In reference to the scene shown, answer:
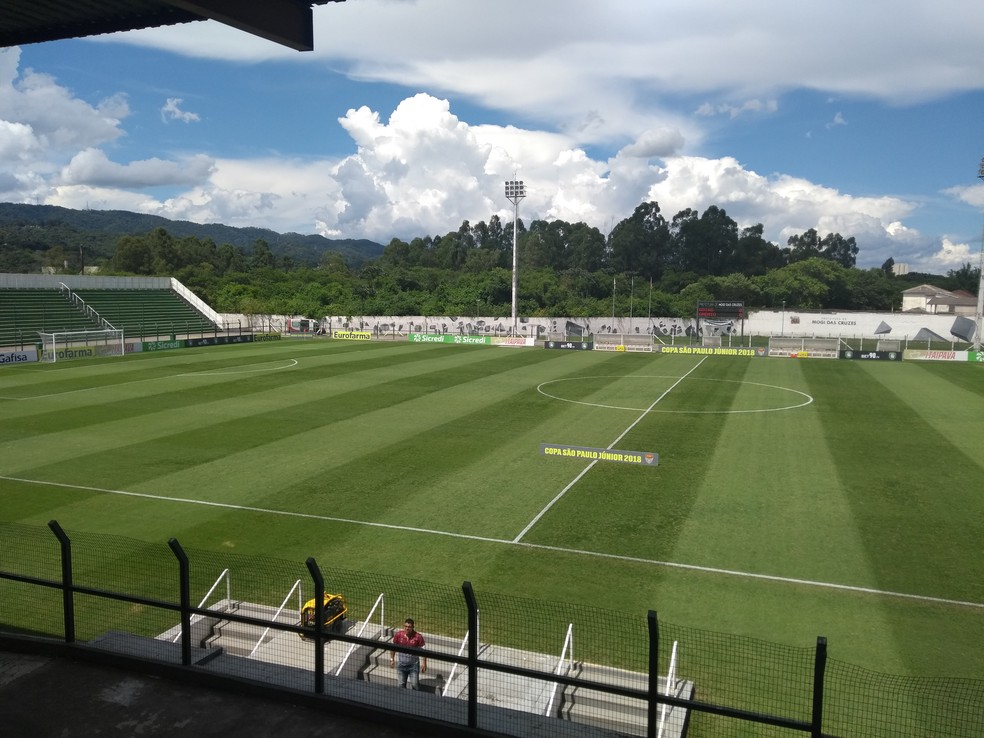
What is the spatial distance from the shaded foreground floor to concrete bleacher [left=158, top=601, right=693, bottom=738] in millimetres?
369

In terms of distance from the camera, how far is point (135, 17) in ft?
31.5

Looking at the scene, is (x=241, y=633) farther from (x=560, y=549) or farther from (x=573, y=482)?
(x=573, y=482)

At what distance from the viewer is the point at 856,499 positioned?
17.2 meters

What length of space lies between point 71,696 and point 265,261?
133 meters

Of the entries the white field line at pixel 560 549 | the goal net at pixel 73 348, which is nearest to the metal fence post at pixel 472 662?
the white field line at pixel 560 549

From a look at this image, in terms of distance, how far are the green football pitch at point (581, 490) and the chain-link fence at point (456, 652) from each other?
27.7 inches

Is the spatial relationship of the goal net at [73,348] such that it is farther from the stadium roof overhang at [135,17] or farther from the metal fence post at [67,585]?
the metal fence post at [67,585]

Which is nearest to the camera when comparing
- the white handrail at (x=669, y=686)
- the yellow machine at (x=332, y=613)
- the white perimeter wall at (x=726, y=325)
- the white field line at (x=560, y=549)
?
the white handrail at (x=669, y=686)

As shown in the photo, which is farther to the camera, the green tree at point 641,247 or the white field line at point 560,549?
the green tree at point 641,247

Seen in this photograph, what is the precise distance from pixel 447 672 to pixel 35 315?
59.7m

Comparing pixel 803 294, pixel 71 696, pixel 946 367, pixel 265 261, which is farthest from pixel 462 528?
pixel 265 261

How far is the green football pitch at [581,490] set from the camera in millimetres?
12203

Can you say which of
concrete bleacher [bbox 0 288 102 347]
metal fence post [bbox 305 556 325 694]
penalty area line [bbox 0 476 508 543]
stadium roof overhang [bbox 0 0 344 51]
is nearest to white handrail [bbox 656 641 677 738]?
metal fence post [bbox 305 556 325 694]

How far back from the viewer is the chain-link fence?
21.2 ft
